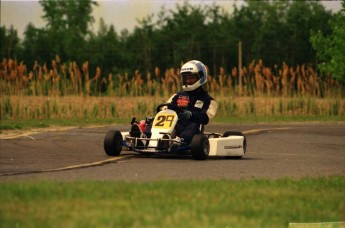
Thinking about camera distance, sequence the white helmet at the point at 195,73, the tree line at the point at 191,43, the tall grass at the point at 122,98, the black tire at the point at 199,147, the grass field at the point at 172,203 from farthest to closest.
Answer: the tree line at the point at 191,43
the tall grass at the point at 122,98
the white helmet at the point at 195,73
the black tire at the point at 199,147
the grass field at the point at 172,203

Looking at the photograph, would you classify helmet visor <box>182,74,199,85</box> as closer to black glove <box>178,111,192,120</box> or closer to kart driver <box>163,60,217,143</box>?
kart driver <box>163,60,217,143</box>

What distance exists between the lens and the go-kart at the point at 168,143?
687 inches

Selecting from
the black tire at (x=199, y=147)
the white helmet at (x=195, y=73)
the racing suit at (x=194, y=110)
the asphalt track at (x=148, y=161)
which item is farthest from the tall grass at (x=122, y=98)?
the black tire at (x=199, y=147)

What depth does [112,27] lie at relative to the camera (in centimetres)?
9675

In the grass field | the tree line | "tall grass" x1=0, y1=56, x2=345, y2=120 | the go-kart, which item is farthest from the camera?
the tree line

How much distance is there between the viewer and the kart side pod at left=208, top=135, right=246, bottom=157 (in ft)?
58.0

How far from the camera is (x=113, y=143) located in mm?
17891

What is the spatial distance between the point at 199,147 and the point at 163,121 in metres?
1.07

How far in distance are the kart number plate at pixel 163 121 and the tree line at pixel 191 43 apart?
207 ft

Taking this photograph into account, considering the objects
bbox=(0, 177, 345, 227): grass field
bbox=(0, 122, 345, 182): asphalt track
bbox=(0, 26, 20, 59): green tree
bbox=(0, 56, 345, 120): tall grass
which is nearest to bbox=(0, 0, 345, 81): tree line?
bbox=(0, 26, 20, 59): green tree

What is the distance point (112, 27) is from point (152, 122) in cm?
7905

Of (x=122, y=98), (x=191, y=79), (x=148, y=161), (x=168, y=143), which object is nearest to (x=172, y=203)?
(x=148, y=161)

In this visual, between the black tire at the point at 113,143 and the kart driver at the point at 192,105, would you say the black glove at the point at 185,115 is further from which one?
the black tire at the point at 113,143

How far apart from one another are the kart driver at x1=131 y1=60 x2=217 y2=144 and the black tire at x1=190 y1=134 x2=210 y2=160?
54 cm
